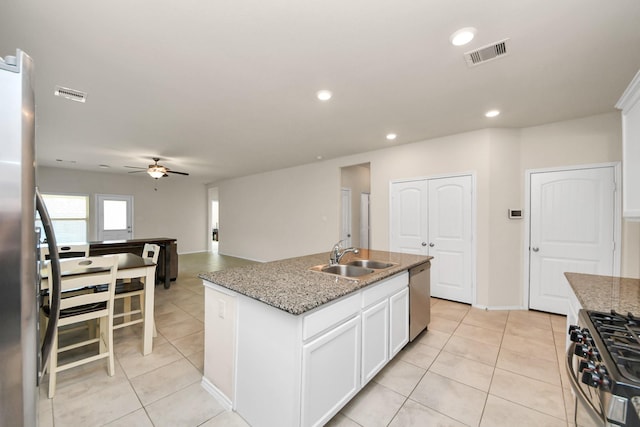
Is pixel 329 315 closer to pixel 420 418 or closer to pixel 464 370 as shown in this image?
pixel 420 418

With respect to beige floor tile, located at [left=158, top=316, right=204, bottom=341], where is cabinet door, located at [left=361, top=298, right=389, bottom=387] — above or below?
above

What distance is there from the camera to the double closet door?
3811mm

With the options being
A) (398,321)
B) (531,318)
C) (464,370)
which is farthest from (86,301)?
(531,318)

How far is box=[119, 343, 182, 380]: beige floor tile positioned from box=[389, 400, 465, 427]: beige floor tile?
6.50ft

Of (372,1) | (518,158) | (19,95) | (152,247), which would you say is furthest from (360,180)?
(19,95)

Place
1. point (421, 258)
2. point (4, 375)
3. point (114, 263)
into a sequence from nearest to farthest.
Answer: point (4, 375) < point (114, 263) < point (421, 258)

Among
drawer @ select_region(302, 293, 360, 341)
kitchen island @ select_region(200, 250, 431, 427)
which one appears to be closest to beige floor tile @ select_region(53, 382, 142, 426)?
kitchen island @ select_region(200, 250, 431, 427)

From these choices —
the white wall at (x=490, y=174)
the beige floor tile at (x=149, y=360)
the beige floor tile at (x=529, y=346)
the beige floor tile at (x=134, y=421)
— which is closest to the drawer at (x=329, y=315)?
the beige floor tile at (x=134, y=421)

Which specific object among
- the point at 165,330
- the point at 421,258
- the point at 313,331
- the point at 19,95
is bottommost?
the point at 165,330

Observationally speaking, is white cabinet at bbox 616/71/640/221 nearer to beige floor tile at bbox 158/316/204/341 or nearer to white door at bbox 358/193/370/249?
beige floor tile at bbox 158/316/204/341

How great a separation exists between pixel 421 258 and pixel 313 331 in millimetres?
1824

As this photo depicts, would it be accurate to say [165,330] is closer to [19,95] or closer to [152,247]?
[152,247]

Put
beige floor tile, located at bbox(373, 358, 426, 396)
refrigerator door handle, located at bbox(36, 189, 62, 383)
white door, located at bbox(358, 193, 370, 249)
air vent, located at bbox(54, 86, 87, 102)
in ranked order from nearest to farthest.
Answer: refrigerator door handle, located at bbox(36, 189, 62, 383)
beige floor tile, located at bbox(373, 358, 426, 396)
air vent, located at bbox(54, 86, 87, 102)
white door, located at bbox(358, 193, 370, 249)

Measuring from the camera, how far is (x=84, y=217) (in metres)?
6.90
